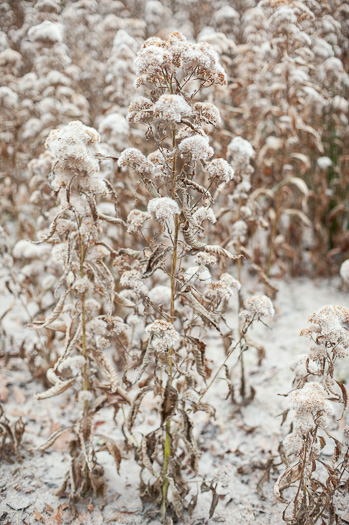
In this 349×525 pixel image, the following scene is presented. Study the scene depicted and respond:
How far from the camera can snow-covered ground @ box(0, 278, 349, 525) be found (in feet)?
6.42

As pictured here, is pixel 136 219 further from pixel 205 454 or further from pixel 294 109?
pixel 294 109

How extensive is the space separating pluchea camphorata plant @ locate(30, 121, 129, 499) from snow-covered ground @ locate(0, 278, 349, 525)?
0.40ft

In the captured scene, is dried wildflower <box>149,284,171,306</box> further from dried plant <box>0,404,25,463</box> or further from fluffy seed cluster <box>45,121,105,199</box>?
dried plant <box>0,404,25,463</box>

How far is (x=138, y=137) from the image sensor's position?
3783 millimetres

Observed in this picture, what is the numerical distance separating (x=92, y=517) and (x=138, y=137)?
2993 mm

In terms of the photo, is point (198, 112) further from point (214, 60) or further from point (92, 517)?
point (92, 517)

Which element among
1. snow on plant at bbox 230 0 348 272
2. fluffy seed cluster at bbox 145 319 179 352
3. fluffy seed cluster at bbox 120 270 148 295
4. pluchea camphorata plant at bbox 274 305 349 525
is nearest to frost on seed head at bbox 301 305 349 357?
pluchea camphorata plant at bbox 274 305 349 525

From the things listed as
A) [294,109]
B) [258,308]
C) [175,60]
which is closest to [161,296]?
[258,308]

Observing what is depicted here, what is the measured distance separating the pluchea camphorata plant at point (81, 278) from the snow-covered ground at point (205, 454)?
0.40ft

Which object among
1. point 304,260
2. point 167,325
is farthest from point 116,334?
point 304,260

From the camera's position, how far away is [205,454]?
2.35 meters

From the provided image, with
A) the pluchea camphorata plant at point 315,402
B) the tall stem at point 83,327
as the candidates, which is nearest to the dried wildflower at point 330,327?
the pluchea camphorata plant at point 315,402

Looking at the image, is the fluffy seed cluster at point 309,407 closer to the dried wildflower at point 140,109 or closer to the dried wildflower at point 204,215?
the dried wildflower at point 204,215

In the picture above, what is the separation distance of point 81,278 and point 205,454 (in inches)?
52.4
